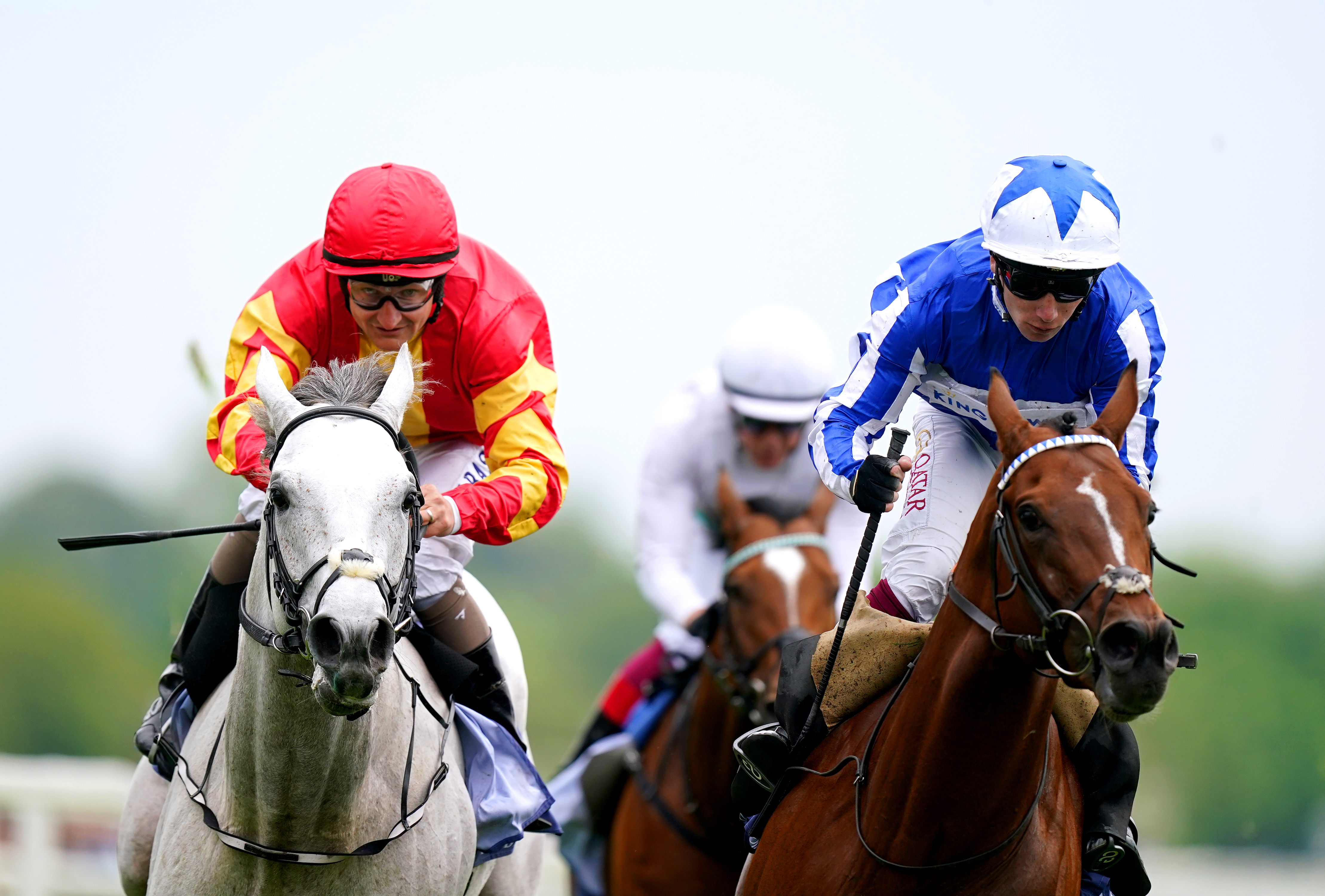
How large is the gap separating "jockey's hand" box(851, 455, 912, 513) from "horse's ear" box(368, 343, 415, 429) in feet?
4.20

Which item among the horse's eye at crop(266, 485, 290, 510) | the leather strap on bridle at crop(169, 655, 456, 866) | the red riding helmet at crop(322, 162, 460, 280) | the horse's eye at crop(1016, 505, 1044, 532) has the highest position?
the red riding helmet at crop(322, 162, 460, 280)

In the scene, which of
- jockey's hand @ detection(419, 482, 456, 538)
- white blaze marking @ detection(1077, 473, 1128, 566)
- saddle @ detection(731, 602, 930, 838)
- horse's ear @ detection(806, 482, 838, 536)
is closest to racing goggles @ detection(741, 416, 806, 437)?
horse's ear @ detection(806, 482, 838, 536)

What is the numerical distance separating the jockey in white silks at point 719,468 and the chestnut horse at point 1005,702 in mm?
4225

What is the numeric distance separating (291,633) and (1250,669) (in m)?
50.9

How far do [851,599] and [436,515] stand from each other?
126 cm

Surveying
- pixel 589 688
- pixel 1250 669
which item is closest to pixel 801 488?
pixel 1250 669

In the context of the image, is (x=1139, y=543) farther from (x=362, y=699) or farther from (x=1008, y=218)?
(x=362, y=699)

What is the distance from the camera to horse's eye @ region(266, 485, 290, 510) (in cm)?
398

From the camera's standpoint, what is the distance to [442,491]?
5.52 m

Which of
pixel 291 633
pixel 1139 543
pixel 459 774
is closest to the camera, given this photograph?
pixel 1139 543

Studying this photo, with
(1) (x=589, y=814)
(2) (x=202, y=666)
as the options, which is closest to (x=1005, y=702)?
(2) (x=202, y=666)

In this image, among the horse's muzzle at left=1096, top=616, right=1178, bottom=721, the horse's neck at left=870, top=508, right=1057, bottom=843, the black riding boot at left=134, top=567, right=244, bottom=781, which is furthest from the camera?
the black riding boot at left=134, top=567, right=244, bottom=781

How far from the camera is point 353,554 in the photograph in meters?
3.79

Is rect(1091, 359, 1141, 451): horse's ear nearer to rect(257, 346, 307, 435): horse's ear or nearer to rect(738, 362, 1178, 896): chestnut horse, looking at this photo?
rect(738, 362, 1178, 896): chestnut horse
